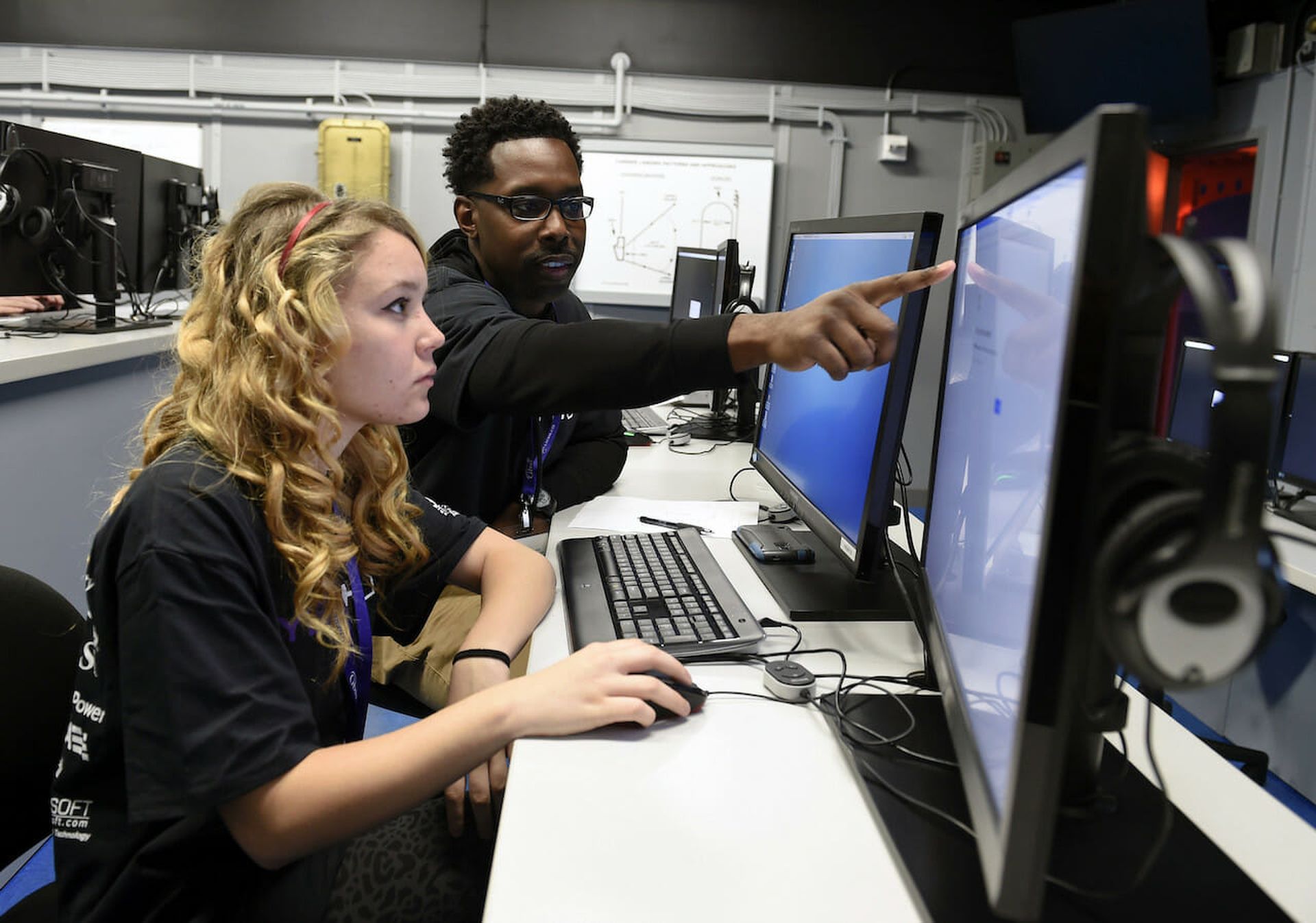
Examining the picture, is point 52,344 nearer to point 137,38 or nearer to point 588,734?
point 588,734

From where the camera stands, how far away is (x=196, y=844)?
2.78ft

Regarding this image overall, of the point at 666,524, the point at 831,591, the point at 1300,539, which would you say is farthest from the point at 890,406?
the point at 1300,539

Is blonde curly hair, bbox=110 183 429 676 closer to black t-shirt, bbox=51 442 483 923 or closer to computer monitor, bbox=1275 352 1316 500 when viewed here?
black t-shirt, bbox=51 442 483 923

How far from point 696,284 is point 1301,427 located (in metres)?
1.69

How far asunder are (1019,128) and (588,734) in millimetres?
5103

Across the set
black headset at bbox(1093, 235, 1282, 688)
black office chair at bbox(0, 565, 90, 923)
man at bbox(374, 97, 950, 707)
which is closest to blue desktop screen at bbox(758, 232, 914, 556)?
man at bbox(374, 97, 950, 707)

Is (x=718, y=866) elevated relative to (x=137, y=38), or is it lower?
lower

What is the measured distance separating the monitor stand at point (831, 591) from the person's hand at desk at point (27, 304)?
2671mm

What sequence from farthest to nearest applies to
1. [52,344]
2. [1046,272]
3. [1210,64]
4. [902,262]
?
[1210,64], [52,344], [902,262], [1046,272]

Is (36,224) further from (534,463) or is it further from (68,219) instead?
(534,463)

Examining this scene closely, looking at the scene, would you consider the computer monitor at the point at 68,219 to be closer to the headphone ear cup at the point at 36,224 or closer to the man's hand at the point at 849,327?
the headphone ear cup at the point at 36,224

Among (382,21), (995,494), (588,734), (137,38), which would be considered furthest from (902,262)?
(137,38)

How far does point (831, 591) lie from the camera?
1.27m

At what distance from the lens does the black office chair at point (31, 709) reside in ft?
3.07
